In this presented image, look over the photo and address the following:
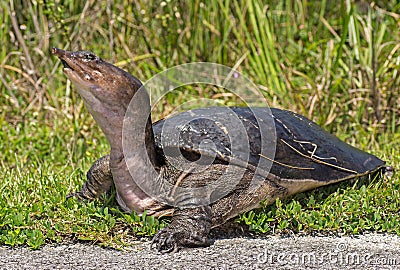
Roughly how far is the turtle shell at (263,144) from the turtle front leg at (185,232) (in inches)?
12.1

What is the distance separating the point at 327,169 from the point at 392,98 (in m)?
1.87

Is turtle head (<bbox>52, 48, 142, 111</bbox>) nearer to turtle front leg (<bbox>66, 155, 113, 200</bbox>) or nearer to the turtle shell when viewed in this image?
the turtle shell

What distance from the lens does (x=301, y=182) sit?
3125 mm

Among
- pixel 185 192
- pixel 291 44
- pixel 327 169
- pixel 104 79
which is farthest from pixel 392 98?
pixel 104 79

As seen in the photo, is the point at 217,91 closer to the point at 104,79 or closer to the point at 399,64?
the point at 399,64

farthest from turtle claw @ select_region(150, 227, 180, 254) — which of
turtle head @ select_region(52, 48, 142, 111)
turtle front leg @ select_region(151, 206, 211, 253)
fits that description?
turtle head @ select_region(52, 48, 142, 111)

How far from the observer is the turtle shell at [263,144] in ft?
9.65

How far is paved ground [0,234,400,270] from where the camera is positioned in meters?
2.46

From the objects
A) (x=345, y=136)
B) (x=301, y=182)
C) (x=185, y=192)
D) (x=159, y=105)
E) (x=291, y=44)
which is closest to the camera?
(x=185, y=192)

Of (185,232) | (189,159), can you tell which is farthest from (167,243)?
(189,159)

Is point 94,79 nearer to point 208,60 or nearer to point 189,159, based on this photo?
point 189,159

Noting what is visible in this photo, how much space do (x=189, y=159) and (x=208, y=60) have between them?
2.82m

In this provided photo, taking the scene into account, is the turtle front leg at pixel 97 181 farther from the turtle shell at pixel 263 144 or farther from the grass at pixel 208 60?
the turtle shell at pixel 263 144

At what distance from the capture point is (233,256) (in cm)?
254
